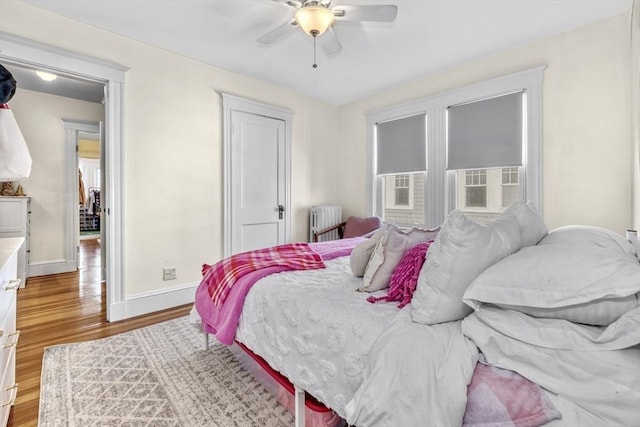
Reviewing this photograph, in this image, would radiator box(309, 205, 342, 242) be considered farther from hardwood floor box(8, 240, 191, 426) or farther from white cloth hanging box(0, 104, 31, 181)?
white cloth hanging box(0, 104, 31, 181)

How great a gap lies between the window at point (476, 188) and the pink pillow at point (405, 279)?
254 cm

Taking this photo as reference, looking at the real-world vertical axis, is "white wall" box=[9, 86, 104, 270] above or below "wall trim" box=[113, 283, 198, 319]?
above

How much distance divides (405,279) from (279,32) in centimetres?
213

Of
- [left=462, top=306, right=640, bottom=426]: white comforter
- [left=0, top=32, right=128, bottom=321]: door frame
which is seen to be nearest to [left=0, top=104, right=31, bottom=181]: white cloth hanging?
[left=0, top=32, right=128, bottom=321]: door frame

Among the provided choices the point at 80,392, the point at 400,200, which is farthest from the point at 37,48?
the point at 400,200

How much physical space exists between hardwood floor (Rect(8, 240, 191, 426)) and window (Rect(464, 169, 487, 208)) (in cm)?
343

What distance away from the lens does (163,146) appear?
10.4 feet

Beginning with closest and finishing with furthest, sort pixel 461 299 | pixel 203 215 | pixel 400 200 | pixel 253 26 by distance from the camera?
pixel 461 299
pixel 253 26
pixel 203 215
pixel 400 200

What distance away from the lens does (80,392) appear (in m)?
1.77

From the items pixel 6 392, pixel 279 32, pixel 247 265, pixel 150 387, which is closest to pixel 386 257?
pixel 247 265

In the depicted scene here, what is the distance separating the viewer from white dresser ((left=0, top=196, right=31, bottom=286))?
389cm

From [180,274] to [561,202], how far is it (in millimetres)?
3891

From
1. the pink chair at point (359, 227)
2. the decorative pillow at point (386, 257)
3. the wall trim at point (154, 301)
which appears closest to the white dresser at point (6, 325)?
the wall trim at point (154, 301)

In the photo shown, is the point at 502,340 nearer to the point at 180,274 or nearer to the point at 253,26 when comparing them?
the point at 253,26
